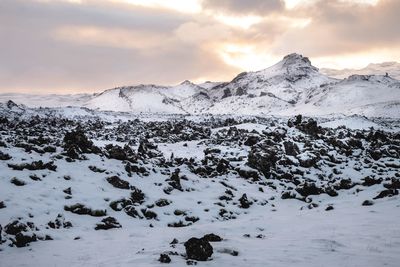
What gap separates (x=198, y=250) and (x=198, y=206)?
839cm

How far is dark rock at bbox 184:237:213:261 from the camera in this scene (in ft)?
30.9

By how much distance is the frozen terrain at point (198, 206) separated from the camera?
10172 mm

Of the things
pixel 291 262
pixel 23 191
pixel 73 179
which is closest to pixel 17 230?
pixel 23 191

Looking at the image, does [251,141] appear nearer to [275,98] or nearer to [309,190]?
[309,190]

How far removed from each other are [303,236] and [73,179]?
35.4 ft

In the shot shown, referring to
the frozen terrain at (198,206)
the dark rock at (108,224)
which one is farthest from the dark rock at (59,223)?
the dark rock at (108,224)

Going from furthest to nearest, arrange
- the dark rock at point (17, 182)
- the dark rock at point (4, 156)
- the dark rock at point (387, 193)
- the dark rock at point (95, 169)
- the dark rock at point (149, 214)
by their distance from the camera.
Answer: the dark rock at point (95, 169), the dark rock at point (4, 156), the dark rock at point (387, 193), the dark rock at point (149, 214), the dark rock at point (17, 182)

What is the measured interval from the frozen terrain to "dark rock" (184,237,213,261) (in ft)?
0.32

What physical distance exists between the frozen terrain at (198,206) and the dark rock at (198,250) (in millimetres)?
98

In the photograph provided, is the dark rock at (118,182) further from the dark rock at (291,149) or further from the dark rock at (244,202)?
the dark rock at (291,149)

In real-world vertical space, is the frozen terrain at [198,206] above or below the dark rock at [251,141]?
below

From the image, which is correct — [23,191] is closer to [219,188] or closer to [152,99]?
[219,188]

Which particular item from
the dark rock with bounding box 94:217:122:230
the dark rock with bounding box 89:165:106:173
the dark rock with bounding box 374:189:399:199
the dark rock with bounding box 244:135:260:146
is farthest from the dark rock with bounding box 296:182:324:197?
the dark rock with bounding box 94:217:122:230

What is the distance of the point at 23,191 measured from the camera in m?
15.4
